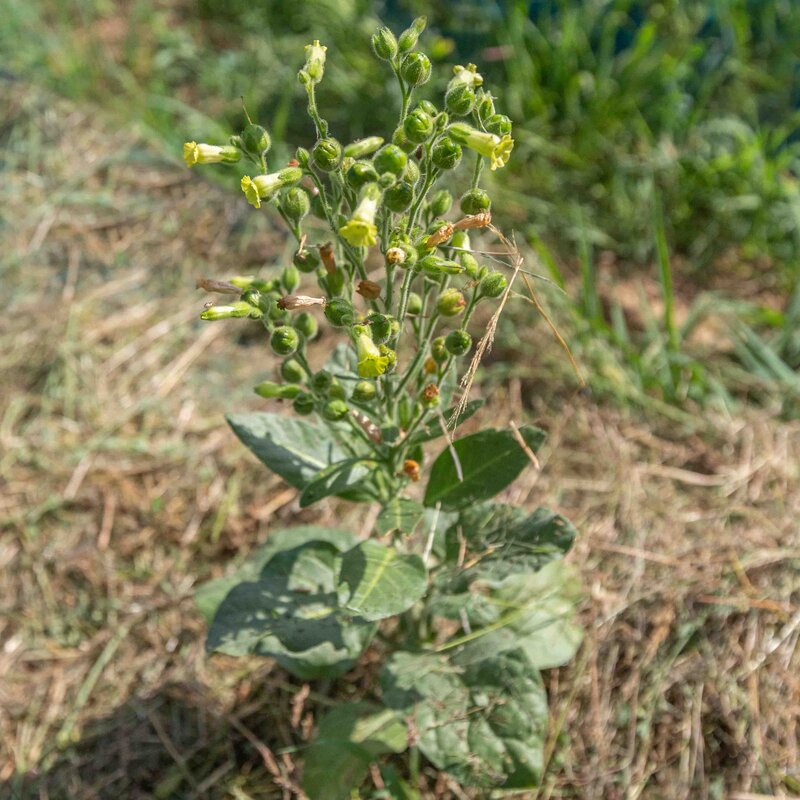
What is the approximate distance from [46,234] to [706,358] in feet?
8.73

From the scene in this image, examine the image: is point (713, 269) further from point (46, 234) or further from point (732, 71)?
point (46, 234)

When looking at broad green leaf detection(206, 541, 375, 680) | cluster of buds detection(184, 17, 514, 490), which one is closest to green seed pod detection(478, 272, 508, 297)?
cluster of buds detection(184, 17, 514, 490)

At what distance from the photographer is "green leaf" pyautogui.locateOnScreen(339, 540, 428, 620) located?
1.85 m

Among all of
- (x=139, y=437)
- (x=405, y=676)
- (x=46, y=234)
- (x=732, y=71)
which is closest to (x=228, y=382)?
(x=139, y=437)

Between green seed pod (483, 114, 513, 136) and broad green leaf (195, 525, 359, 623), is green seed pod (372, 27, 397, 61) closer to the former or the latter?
green seed pod (483, 114, 513, 136)

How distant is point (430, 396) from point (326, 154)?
52 cm

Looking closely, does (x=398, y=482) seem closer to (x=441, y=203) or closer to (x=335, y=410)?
(x=335, y=410)

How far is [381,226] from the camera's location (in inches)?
73.8

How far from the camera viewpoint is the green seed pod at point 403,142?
1.74m

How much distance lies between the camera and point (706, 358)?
11.5 feet

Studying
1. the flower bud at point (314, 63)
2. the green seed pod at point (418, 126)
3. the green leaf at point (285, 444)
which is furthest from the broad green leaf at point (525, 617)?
Result: the flower bud at point (314, 63)

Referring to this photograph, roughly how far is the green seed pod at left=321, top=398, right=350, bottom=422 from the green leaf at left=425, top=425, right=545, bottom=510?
0.97 feet

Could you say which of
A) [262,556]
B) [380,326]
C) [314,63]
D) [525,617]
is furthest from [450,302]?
[525,617]

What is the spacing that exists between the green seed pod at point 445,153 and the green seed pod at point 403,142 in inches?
2.0
